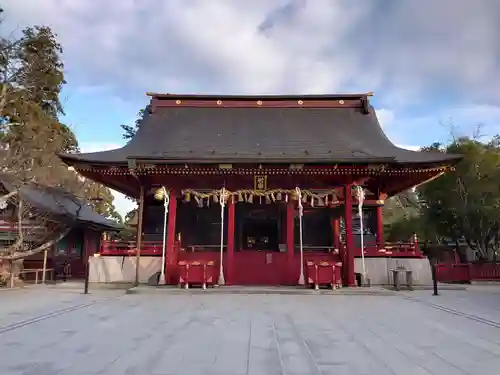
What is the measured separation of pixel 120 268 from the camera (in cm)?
1546

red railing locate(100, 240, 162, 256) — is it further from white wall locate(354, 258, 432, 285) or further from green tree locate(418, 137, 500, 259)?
green tree locate(418, 137, 500, 259)

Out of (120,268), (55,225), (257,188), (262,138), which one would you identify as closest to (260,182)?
(257,188)

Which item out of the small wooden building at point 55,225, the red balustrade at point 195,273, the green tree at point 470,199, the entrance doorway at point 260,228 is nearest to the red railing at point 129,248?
the red balustrade at point 195,273

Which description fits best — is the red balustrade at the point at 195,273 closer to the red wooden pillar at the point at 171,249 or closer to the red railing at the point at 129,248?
the red wooden pillar at the point at 171,249

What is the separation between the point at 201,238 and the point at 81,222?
8366mm

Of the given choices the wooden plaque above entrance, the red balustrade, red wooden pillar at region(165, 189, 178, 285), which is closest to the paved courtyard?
the red balustrade

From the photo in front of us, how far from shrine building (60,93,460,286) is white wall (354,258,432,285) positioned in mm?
39

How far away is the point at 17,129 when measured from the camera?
18.8 m

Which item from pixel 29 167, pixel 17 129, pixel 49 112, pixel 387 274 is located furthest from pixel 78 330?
pixel 49 112

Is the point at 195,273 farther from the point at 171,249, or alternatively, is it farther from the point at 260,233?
the point at 260,233

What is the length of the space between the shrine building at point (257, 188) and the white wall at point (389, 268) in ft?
0.13

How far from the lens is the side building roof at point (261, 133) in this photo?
1419 centimetres

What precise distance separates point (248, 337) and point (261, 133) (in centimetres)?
1323

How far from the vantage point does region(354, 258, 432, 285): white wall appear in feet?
49.0
